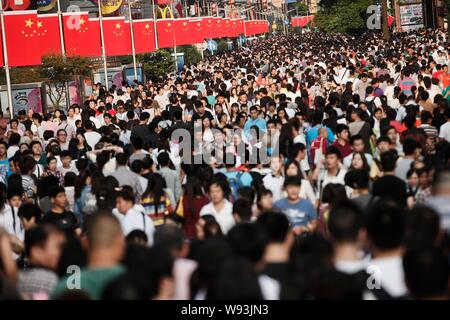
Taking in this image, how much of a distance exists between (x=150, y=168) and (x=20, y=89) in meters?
14.9

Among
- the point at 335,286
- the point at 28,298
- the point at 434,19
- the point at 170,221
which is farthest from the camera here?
the point at 434,19

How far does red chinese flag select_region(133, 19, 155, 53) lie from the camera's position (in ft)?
147

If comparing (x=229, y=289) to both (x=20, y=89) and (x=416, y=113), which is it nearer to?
(x=416, y=113)

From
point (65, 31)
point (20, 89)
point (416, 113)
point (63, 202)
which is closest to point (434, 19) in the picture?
point (65, 31)

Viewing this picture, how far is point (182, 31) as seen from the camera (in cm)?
5634

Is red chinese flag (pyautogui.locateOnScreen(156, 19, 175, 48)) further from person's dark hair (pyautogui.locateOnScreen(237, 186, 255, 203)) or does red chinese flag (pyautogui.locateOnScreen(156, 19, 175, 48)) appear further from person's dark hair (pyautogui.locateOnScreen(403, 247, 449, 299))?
person's dark hair (pyautogui.locateOnScreen(403, 247, 449, 299))

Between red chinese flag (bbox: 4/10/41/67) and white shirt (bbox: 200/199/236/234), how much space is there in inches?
711

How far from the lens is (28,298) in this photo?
6.71 meters

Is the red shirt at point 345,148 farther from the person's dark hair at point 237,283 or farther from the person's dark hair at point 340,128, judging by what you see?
the person's dark hair at point 237,283

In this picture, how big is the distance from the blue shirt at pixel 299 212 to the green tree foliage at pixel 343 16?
200 ft

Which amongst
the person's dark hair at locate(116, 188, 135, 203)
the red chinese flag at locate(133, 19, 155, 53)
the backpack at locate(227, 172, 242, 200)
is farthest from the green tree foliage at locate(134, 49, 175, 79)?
the person's dark hair at locate(116, 188, 135, 203)

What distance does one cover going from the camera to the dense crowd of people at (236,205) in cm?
626

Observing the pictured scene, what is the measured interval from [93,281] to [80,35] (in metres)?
27.3

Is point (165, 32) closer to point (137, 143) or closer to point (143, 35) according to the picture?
point (143, 35)
